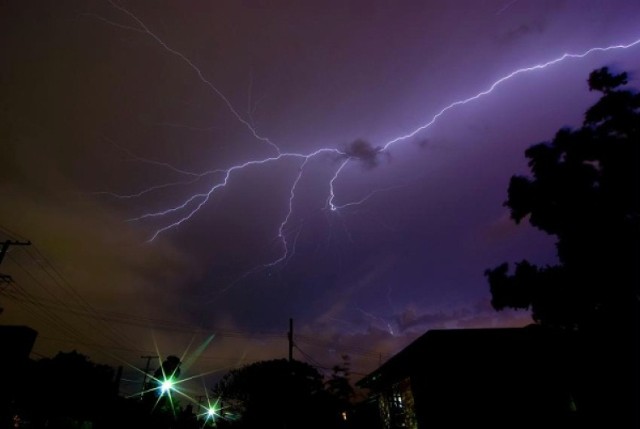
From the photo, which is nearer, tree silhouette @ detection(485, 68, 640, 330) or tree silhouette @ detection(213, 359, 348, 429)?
tree silhouette @ detection(485, 68, 640, 330)

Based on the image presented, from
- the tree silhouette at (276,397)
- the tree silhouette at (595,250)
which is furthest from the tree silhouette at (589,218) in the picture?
the tree silhouette at (276,397)

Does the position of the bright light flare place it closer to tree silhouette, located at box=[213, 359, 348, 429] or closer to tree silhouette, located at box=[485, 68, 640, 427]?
tree silhouette, located at box=[213, 359, 348, 429]

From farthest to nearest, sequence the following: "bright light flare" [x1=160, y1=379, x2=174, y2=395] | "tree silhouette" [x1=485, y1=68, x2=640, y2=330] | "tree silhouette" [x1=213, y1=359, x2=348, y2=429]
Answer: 1. "tree silhouette" [x1=213, y1=359, x2=348, y2=429]
2. "bright light flare" [x1=160, y1=379, x2=174, y2=395]
3. "tree silhouette" [x1=485, y1=68, x2=640, y2=330]

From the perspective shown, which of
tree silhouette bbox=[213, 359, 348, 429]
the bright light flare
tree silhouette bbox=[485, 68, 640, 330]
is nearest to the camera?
tree silhouette bbox=[485, 68, 640, 330]

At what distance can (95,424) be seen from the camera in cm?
1950

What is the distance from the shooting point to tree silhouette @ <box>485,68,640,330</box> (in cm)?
638

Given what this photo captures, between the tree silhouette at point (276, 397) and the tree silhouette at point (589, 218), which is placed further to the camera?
the tree silhouette at point (276, 397)

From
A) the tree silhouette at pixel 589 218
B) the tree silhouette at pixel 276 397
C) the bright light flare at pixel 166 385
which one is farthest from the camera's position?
the tree silhouette at pixel 276 397

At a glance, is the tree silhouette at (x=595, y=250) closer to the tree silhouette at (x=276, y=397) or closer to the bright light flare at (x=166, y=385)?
the tree silhouette at (x=276, y=397)

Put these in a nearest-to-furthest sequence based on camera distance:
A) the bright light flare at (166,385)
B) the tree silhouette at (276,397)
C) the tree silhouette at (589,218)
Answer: the tree silhouette at (589,218) → the bright light flare at (166,385) → the tree silhouette at (276,397)

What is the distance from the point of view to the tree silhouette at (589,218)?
6.38m

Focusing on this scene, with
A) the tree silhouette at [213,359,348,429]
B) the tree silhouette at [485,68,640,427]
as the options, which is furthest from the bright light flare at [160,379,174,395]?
the tree silhouette at [485,68,640,427]

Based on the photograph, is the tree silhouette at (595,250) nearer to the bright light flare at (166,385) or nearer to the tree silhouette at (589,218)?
the tree silhouette at (589,218)

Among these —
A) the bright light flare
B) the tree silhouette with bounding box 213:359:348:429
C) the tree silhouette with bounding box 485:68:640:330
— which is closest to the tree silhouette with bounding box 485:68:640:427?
the tree silhouette with bounding box 485:68:640:330
